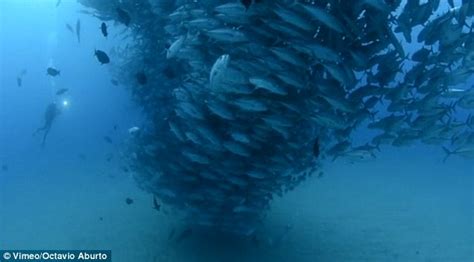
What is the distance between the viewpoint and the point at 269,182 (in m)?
8.68

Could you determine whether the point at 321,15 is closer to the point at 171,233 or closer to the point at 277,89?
the point at 277,89

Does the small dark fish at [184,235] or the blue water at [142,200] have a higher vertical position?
the blue water at [142,200]

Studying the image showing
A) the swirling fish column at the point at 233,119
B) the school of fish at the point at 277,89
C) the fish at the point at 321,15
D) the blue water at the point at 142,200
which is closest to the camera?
the fish at the point at 321,15

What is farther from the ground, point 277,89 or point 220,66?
point 220,66

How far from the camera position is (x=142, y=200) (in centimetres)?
1269

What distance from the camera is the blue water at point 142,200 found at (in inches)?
400

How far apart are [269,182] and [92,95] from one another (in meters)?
19.6

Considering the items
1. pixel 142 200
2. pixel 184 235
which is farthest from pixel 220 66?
pixel 142 200

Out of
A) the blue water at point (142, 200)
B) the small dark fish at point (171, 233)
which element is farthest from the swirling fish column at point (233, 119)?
the blue water at point (142, 200)

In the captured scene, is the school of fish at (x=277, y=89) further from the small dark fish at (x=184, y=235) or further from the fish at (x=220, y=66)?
the small dark fish at (x=184, y=235)

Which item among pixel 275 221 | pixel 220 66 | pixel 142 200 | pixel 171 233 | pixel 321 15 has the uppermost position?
pixel 142 200

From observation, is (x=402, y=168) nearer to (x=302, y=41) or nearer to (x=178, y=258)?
(x=178, y=258)

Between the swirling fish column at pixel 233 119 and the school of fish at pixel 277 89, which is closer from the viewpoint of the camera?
the school of fish at pixel 277 89

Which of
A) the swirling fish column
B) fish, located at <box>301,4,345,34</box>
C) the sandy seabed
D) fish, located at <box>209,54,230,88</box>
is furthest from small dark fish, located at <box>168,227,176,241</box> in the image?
fish, located at <box>301,4,345,34</box>
